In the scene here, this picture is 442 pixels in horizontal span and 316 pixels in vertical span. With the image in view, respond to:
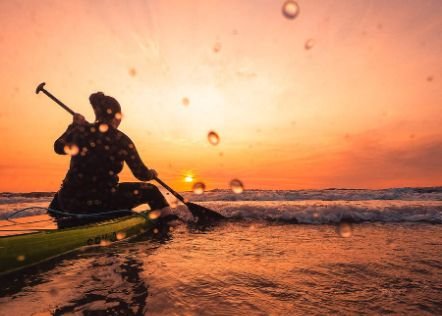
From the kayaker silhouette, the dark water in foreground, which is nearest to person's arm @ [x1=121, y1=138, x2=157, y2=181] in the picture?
the kayaker silhouette

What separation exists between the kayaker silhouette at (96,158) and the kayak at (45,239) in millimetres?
414

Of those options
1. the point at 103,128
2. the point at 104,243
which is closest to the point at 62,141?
the point at 103,128

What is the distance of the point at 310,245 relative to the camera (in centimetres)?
583

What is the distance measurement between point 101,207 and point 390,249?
513cm

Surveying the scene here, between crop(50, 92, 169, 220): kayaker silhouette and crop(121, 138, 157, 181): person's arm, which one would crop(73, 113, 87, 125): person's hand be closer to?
crop(50, 92, 169, 220): kayaker silhouette

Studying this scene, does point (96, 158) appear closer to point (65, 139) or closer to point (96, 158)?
point (96, 158)

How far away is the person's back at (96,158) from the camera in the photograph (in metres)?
5.25

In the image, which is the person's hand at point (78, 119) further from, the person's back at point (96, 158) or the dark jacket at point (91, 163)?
the dark jacket at point (91, 163)

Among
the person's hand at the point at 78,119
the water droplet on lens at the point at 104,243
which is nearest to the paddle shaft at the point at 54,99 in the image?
the person's hand at the point at 78,119

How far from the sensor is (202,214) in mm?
9977

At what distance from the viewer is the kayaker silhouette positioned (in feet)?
17.2

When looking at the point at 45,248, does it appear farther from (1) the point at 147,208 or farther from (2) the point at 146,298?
(1) the point at 147,208

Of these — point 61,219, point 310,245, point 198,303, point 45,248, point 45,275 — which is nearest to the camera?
point 198,303

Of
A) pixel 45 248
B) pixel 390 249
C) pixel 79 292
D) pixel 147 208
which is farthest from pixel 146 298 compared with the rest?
pixel 147 208
